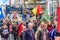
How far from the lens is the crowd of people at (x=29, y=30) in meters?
9.53

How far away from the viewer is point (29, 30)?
9133mm

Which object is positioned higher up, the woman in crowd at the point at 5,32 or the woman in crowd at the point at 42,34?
the woman in crowd at the point at 42,34

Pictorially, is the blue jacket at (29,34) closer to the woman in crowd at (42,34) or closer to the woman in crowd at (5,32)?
the woman in crowd at (42,34)

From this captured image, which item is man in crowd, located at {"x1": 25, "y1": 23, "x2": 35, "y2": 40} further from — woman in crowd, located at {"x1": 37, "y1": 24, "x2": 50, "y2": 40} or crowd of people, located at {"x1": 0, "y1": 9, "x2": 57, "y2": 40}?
woman in crowd, located at {"x1": 37, "y1": 24, "x2": 50, "y2": 40}

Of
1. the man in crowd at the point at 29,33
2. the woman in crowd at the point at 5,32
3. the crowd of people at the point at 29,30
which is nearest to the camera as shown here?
the man in crowd at the point at 29,33

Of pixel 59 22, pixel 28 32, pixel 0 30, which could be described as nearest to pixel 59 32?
pixel 59 22

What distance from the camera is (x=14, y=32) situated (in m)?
12.4

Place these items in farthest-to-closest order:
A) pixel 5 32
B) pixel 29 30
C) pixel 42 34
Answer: pixel 5 32 < pixel 42 34 < pixel 29 30

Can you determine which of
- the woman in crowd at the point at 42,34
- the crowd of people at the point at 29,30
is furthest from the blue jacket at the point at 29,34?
the woman in crowd at the point at 42,34

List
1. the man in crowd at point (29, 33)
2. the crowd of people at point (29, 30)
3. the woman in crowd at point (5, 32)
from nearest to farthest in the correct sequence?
the man in crowd at point (29, 33) < the crowd of people at point (29, 30) < the woman in crowd at point (5, 32)

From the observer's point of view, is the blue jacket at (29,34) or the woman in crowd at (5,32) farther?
the woman in crowd at (5,32)

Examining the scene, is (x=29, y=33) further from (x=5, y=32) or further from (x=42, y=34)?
(x=5, y=32)

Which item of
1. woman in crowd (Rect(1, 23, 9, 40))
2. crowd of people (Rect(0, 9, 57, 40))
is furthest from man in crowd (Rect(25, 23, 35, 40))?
woman in crowd (Rect(1, 23, 9, 40))

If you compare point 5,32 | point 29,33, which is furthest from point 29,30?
point 5,32
